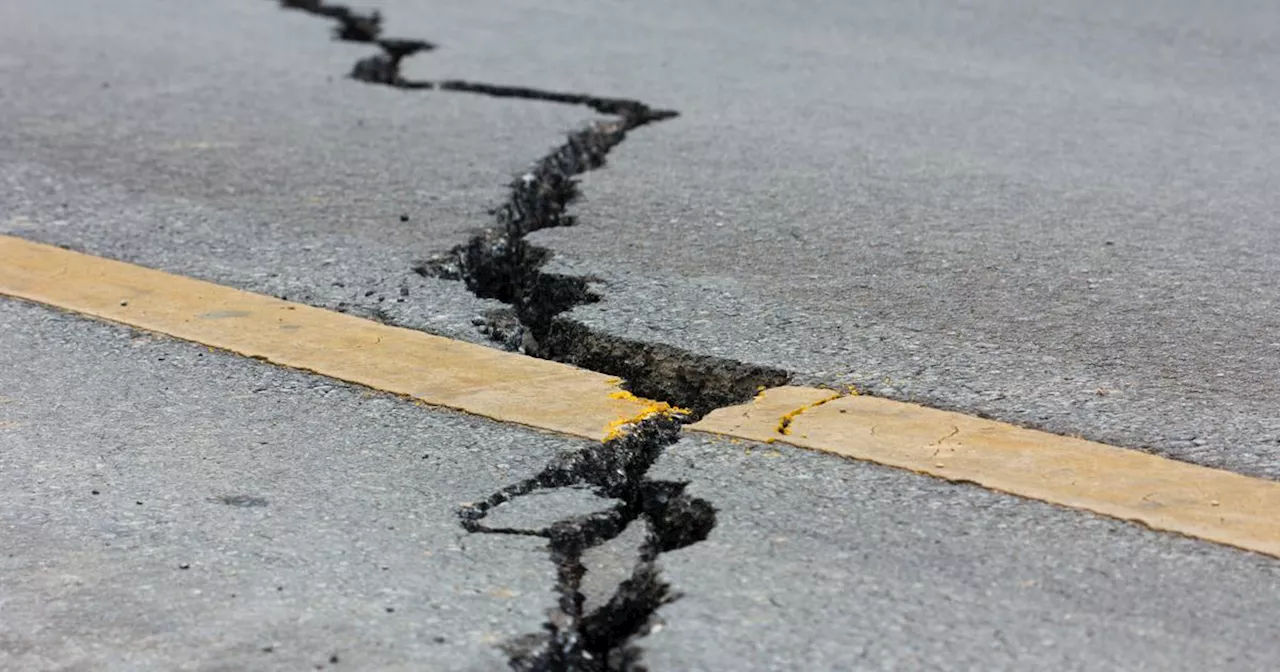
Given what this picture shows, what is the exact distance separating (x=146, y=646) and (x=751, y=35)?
475 centimetres

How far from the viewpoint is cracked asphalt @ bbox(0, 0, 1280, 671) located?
7.53 feet

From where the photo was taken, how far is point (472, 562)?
2439 mm

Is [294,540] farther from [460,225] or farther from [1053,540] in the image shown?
[460,225]

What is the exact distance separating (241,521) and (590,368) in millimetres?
962

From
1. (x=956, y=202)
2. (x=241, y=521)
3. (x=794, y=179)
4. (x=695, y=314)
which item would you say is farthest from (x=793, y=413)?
(x=794, y=179)

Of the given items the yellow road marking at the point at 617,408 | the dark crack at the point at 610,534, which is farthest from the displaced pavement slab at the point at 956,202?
the dark crack at the point at 610,534

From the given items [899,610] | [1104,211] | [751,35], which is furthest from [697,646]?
[751,35]

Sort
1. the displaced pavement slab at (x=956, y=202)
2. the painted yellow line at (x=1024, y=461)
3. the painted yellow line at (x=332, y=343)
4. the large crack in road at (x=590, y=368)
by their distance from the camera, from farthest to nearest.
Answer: the displaced pavement slab at (x=956, y=202) → the painted yellow line at (x=332, y=343) → the painted yellow line at (x=1024, y=461) → the large crack in road at (x=590, y=368)

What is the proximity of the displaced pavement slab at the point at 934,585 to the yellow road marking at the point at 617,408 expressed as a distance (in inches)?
3.4

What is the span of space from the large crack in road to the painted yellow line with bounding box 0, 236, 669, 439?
0.11 meters

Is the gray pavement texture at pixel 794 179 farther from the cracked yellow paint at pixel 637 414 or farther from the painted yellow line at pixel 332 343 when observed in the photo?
the cracked yellow paint at pixel 637 414

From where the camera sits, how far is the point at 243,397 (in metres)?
3.13

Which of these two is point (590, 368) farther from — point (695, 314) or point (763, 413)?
point (763, 413)

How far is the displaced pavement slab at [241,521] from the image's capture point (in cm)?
225
